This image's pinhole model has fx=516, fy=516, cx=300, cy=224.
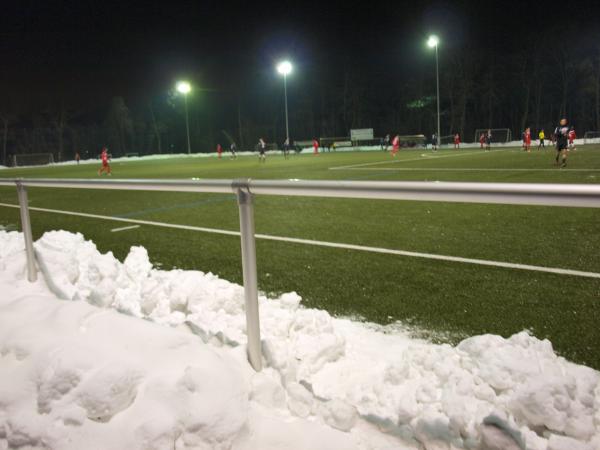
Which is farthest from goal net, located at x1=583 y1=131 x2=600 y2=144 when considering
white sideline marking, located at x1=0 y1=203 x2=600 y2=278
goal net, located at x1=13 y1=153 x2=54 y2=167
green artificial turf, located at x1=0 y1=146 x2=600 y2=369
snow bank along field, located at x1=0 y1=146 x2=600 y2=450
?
goal net, located at x1=13 y1=153 x2=54 y2=167

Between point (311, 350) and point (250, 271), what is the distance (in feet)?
2.34

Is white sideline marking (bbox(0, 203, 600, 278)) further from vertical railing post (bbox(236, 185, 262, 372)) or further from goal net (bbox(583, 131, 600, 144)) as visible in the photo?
goal net (bbox(583, 131, 600, 144))

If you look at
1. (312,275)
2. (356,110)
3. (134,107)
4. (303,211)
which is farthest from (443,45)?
(312,275)

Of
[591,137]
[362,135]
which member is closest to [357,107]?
[362,135]

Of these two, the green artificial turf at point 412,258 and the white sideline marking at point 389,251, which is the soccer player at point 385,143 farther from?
the white sideline marking at point 389,251

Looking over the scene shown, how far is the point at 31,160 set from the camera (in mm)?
58688

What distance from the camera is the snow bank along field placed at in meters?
2.35

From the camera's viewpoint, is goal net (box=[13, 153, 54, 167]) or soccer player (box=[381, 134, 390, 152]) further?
goal net (box=[13, 153, 54, 167])

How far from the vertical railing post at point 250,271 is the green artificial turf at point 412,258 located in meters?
1.43

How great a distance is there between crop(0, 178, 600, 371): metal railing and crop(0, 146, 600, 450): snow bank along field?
1.22ft

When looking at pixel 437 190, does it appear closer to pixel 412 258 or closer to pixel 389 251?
pixel 412 258

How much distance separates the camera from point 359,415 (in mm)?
2562

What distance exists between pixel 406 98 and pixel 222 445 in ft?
261

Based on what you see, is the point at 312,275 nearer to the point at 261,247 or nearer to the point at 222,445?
the point at 261,247
